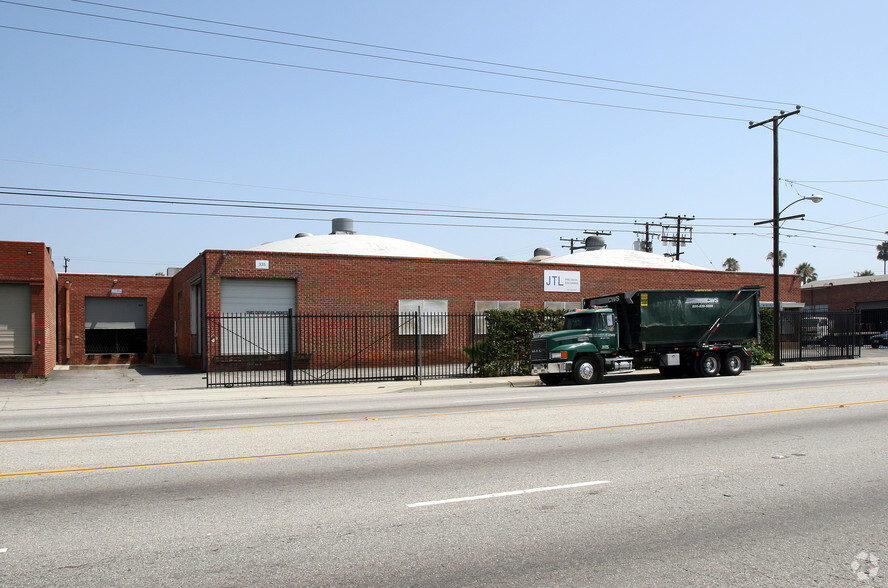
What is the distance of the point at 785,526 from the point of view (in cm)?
606

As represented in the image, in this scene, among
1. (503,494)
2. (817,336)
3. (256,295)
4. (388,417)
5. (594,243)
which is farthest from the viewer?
(594,243)

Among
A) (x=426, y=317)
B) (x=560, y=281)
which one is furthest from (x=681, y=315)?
(x=426, y=317)

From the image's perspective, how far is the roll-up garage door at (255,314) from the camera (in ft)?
94.2

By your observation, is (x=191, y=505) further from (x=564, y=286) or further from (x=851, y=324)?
(x=851, y=324)

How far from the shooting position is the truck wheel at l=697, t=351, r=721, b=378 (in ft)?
83.3

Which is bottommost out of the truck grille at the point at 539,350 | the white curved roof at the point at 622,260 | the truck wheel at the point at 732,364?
the truck wheel at the point at 732,364

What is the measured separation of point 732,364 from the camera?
26.0m

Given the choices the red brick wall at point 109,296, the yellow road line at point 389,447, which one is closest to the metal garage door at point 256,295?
the red brick wall at point 109,296

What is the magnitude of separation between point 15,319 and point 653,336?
2329 centimetres

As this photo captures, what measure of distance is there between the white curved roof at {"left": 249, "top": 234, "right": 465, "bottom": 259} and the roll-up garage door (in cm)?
454

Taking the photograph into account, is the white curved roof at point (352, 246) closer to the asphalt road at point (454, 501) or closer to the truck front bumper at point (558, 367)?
the truck front bumper at point (558, 367)

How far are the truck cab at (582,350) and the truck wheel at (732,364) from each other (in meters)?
4.34

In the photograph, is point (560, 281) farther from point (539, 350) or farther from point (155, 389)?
point (155, 389)

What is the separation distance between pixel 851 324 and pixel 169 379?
110ft
